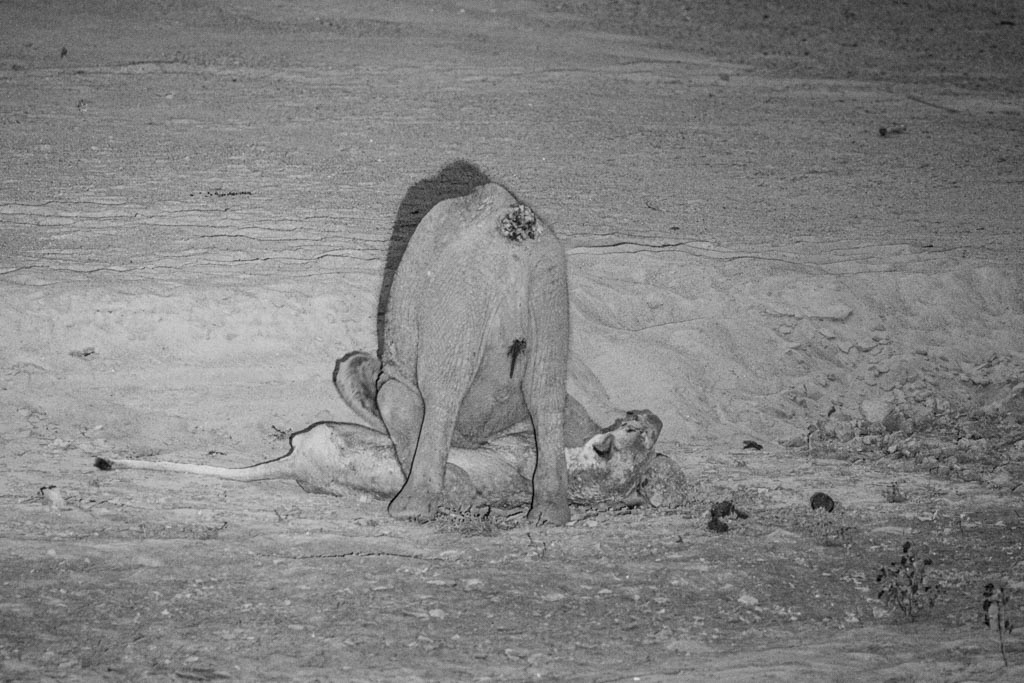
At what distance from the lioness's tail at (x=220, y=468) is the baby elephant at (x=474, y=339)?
1.81ft

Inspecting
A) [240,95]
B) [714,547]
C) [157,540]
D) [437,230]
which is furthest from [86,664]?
[240,95]

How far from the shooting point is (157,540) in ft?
18.0

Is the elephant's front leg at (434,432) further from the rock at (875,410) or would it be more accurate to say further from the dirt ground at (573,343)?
the rock at (875,410)

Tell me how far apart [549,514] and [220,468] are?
4.89ft

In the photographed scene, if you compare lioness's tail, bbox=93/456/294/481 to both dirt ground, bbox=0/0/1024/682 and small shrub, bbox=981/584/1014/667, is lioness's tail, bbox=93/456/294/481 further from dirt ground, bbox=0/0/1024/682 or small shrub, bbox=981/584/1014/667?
small shrub, bbox=981/584/1014/667

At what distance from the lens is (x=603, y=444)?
5.93 meters

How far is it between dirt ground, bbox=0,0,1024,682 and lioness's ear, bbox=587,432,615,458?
0.28m

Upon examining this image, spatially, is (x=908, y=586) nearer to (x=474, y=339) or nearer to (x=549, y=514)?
(x=549, y=514)

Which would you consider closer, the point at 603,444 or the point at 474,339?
the point at 474,339

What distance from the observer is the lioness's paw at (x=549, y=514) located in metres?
5.70

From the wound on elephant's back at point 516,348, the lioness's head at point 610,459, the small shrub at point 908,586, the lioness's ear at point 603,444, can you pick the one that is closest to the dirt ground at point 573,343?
the small shrub at point 908,586

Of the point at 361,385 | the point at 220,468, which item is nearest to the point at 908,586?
the point at 361,385

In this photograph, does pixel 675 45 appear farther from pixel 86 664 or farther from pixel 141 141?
pixel 86 664

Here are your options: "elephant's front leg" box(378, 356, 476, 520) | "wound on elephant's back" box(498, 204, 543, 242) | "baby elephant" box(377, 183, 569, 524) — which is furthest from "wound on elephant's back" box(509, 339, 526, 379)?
"wound on elephant's back" box(498, 204, 543, 242)
